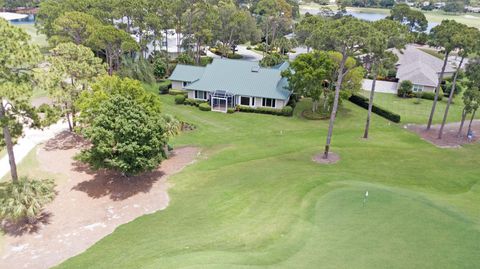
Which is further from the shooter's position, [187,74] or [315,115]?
[187,74]

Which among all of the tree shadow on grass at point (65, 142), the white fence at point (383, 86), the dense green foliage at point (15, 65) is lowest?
the tree shadow on grass at point (65, 142)

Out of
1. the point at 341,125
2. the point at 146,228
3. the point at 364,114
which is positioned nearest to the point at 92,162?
the point at 146,228

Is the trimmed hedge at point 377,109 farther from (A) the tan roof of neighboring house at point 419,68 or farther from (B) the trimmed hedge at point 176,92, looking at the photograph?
(B) the trimmed hedge at point 176,92

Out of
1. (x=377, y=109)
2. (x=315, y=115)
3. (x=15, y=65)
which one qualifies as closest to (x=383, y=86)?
(x=377, y=109)

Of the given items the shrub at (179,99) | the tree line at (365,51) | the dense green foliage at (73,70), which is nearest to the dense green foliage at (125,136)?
the dense green foliage at (73,70)

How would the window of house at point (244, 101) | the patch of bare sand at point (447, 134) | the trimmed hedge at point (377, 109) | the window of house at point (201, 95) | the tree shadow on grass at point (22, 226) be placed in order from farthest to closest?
the window of house at point (201, 95) < the window of house at point (244, 101) < the trimmed hedge at point (377, 109) < the patch of bare sand at point (447, 134) < the tree shadow on grass at point (22, 226)

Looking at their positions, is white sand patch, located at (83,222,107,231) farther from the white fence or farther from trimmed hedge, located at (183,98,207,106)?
the white fence

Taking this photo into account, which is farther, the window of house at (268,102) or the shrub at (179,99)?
the shrub at (179,99)

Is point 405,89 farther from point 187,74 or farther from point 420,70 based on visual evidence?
point 187,74
